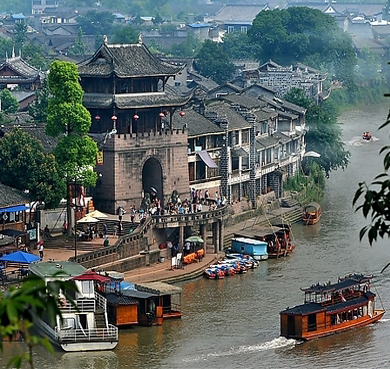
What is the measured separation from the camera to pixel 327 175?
7912 cm

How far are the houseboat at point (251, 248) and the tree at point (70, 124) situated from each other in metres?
7.34

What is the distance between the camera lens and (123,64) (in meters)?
59.5

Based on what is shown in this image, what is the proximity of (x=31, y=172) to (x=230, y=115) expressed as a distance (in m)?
18.2

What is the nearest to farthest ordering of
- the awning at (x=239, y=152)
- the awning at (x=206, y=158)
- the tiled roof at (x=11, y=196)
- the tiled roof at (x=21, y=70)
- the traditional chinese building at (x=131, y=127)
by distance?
the tiled roof at (x=11, y=196) → the traditional chinese building at (x=131, y=127) → the awning at (x=206, y=158) → the awning at (x=239, y=152) → the tiled roof at (x=21, y=70)

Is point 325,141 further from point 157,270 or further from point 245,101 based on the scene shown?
point 157,270

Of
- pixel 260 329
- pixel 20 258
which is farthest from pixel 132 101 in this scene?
pixel 260 329

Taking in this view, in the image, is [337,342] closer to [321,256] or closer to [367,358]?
[367,358]

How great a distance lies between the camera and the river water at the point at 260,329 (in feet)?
136

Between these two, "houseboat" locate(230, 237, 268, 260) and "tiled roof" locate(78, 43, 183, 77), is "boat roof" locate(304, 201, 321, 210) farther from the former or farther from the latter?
"tiled roof" locate(78, 43, 183, 77)

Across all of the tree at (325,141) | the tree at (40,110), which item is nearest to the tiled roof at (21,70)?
the tree at (40,110)

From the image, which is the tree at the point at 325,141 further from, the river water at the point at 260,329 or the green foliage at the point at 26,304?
the green foliage at the point at 26,304

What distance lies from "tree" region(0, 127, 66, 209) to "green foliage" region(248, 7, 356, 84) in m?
65.5

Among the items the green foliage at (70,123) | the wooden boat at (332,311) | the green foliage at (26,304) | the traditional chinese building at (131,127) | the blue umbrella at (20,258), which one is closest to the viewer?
the green foliage at (26,304)

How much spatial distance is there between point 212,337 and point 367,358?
5.19 meters
